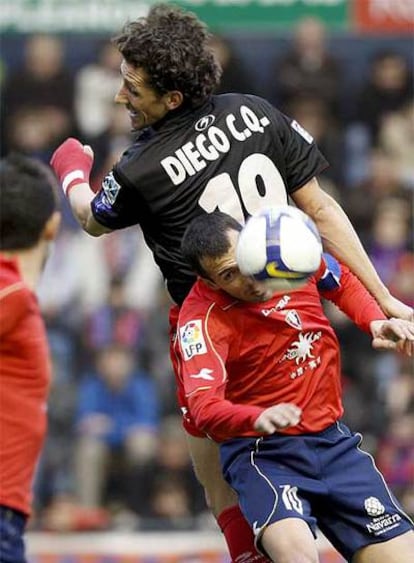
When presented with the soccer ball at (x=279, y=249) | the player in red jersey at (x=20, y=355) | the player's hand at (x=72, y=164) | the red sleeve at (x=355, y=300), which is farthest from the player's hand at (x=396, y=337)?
the player's hand at (x=72, y=164)

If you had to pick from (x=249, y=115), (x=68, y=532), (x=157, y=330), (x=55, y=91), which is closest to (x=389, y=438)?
(x=157, y=330)

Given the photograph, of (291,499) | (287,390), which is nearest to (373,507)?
(291,499)

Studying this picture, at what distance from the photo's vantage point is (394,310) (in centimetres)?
620

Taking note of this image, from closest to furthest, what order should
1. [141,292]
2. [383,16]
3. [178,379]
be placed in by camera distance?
[178,379] < [141,292] < [383,16]

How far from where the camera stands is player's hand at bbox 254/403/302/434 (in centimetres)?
514

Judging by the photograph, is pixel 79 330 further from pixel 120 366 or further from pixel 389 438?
pixel 389 438

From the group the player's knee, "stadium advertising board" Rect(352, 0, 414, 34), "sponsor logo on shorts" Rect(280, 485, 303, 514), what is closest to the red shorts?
"sponsor logo on shorts" Rect(280, 485, 303, 514)

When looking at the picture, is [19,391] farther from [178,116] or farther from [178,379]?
[178,116]

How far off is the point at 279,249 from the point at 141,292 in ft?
21.1

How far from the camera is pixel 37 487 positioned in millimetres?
11555

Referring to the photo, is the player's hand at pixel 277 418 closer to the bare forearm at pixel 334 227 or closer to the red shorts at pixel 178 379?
the red shorts at pixel 178 379

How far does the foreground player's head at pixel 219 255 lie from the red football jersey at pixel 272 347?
12 cm

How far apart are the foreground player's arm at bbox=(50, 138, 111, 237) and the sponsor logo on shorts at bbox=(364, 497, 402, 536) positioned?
1496 millimetres

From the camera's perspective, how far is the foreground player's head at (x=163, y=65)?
6.08 meters
